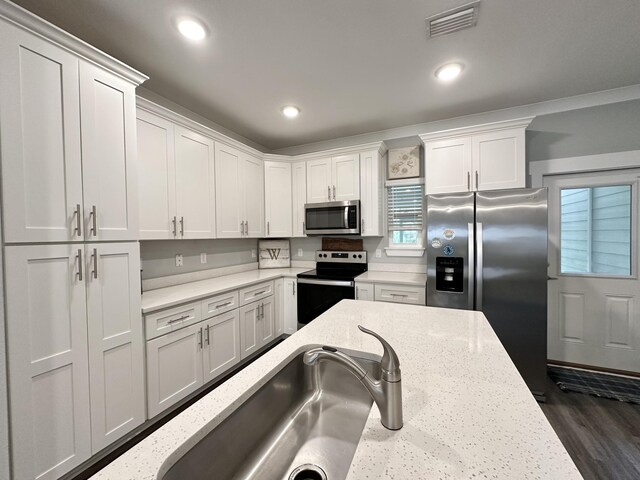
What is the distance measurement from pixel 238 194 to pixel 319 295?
144 centimetres

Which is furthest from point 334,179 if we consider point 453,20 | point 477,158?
point 453,20

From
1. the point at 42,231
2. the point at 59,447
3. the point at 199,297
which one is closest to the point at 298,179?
the point at 199,297

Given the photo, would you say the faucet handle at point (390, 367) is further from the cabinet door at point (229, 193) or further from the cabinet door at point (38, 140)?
the cabinet door at point (229, 193)

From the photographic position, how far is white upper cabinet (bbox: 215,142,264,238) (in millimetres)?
2730

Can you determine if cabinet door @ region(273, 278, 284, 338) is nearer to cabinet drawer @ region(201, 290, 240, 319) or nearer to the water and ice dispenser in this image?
cabinet drawer @ region(201, 290, 240, 319)

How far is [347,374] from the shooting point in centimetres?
98

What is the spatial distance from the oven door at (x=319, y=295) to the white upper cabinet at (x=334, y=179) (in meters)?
1.02

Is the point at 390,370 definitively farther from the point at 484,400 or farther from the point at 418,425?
the point at 484,400

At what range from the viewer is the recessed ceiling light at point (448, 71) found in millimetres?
2025

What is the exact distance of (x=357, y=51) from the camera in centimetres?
185

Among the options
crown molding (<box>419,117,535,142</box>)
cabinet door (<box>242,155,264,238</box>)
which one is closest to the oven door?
cabinet door (<box>242,155,264,238</box>)

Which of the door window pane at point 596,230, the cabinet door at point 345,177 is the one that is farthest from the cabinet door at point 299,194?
the door window pane at point 596,230

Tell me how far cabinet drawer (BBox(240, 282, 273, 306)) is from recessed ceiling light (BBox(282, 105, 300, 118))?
6.02ft

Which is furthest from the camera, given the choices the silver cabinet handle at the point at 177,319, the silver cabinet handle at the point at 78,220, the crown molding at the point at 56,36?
the silver cabinet handle at the point at 177,319
